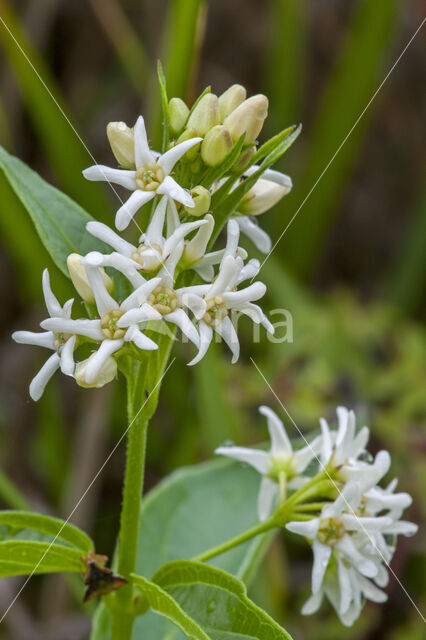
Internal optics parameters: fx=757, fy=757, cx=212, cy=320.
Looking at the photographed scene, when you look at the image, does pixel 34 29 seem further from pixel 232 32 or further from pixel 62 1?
pixel 232 32

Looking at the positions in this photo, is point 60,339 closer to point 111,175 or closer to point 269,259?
point 111,175

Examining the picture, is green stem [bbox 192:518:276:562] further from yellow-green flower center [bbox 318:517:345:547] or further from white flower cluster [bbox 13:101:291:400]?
white flower cluster [bbox 13:101:291:400]

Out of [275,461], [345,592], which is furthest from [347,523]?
[275,461]

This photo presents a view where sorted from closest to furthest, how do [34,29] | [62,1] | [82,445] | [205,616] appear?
[205,616]
[82,445]
[34,29]
[62,1]

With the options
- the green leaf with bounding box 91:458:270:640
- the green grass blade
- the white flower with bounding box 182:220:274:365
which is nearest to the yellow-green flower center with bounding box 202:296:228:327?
the white flower with bounding box 182:220:274:365

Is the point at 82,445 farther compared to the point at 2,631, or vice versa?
the point at 82,445

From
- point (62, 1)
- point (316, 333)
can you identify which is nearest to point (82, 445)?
point (316, 333)

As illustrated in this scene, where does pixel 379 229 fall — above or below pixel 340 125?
below
